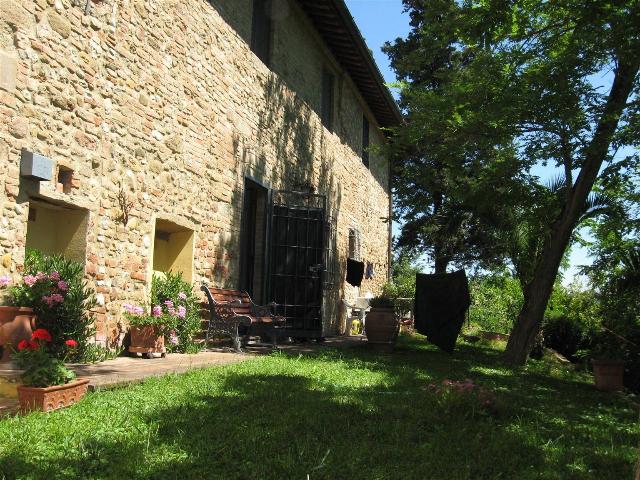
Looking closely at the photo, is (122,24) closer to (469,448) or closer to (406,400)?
(406,400)

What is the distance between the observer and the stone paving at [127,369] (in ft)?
12.9

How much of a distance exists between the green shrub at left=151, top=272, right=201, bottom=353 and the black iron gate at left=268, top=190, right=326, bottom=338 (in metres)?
2.28

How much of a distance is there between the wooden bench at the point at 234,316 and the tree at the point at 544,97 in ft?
13.1

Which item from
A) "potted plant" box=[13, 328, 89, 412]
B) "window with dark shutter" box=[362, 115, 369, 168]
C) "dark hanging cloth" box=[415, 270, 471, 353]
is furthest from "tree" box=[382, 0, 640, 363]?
"window with dark shutter" box=[362, 115, 369, 168]

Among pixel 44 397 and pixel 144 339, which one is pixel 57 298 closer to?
pixel 144 339

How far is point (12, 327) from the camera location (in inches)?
187

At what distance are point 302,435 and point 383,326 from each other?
19.8ft

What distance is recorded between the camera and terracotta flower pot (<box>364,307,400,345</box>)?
9242mm

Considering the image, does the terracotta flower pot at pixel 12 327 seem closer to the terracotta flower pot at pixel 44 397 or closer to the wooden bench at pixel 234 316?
the terracotta flower pot at pixel 44 397

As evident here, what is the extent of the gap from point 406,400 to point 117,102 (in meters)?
4.27

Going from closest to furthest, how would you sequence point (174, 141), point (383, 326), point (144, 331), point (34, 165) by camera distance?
point (34, 165)
point (144, 331)
point (174, 141)
point (383, 326)

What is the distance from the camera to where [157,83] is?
22.3ft

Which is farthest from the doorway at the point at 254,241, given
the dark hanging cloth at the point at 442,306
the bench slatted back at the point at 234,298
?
the dark hanging cloth at the point at 442,306

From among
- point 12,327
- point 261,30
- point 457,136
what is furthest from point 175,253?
point 457,136
